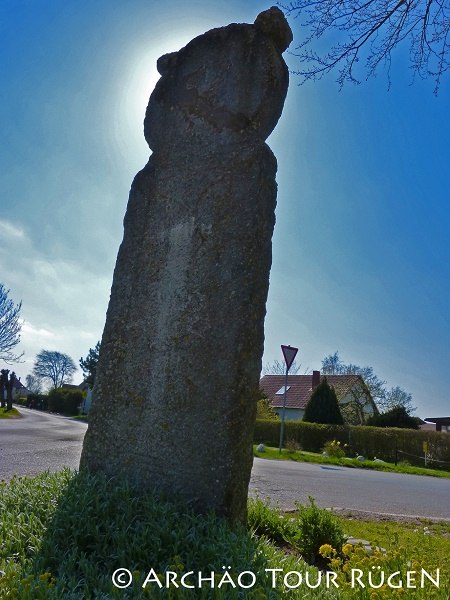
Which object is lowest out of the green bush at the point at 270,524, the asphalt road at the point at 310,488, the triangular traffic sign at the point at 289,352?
the asphalt road at the point at 310,488

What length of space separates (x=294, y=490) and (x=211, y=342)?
5.74m

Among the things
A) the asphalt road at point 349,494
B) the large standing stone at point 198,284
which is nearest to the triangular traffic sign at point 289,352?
the asphalt road at point 349,494

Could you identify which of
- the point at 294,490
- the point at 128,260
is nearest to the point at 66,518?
the point at 128,260

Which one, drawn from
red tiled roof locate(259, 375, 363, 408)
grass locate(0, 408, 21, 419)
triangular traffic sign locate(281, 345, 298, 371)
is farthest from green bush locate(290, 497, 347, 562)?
red tiled roof locate(259, 375, 363, 408)

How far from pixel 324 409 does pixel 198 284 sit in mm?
25287

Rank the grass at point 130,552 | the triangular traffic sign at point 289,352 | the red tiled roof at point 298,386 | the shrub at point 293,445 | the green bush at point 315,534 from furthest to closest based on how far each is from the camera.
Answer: the red tiled roof at point 298,386 → the shrub at point 293,445 → the triangular traffic sign at point 289,352 → the green bush at point 315,534 → the grass at point 130,552

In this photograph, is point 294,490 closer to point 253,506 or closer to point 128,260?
point 253,506

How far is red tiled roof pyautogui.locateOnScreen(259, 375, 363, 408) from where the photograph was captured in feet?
139

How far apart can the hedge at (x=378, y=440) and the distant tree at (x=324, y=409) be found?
5.96 feet

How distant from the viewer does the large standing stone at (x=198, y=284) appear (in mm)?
3680

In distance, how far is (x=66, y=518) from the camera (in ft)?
10.3

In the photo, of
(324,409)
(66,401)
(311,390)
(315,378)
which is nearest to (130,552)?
(324,409)

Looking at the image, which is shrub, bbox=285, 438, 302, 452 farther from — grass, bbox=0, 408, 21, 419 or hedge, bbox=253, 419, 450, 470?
grass, bbox=0, 408, 21, 419

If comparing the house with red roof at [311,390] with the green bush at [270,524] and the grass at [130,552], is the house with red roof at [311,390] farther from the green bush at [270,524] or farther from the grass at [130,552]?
the grass at [130,552]
